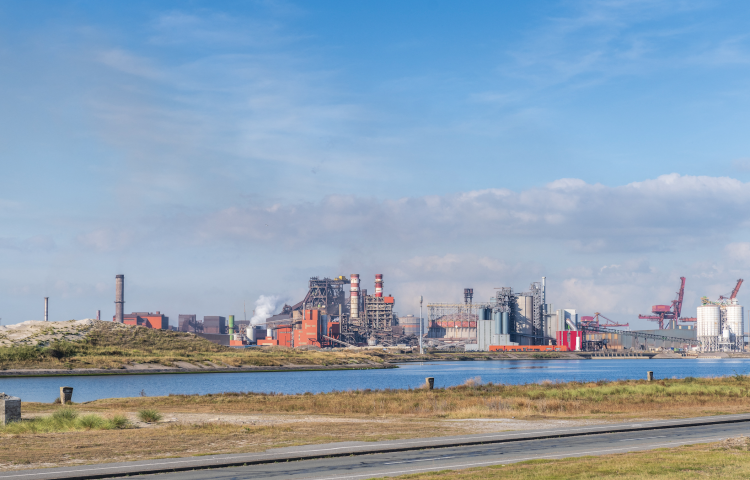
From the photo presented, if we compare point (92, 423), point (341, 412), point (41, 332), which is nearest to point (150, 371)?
point (41, 332)

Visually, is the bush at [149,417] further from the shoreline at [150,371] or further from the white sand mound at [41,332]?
the white sand mound at [41,332]

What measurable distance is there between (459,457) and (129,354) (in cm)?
10406

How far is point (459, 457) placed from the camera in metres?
18.8

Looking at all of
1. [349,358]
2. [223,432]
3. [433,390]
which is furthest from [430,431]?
[349,358]

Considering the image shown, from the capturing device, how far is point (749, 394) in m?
40.6

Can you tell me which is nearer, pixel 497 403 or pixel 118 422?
pixel 118 422

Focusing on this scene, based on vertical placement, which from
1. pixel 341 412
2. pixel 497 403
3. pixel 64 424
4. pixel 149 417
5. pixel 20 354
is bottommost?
pixel 20 354

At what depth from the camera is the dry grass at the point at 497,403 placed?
3269cm

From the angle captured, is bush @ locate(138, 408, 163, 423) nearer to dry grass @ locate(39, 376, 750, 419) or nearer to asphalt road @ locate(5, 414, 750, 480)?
dry grass @ locate(39, 376, 750, 419)

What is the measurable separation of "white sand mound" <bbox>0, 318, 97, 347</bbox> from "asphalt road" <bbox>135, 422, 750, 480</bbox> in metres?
106

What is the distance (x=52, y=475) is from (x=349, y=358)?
12604 cm

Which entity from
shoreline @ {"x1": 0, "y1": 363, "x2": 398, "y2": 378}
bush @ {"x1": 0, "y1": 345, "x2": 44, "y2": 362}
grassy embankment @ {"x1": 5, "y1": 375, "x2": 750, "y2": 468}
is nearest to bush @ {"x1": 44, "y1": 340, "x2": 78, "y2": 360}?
bush @ {"x1": 0, "y1": 345, "x2": 44, "y2": 362}

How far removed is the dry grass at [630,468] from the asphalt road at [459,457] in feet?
3.47

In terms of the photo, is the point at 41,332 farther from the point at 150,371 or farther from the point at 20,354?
the point at 150,371
